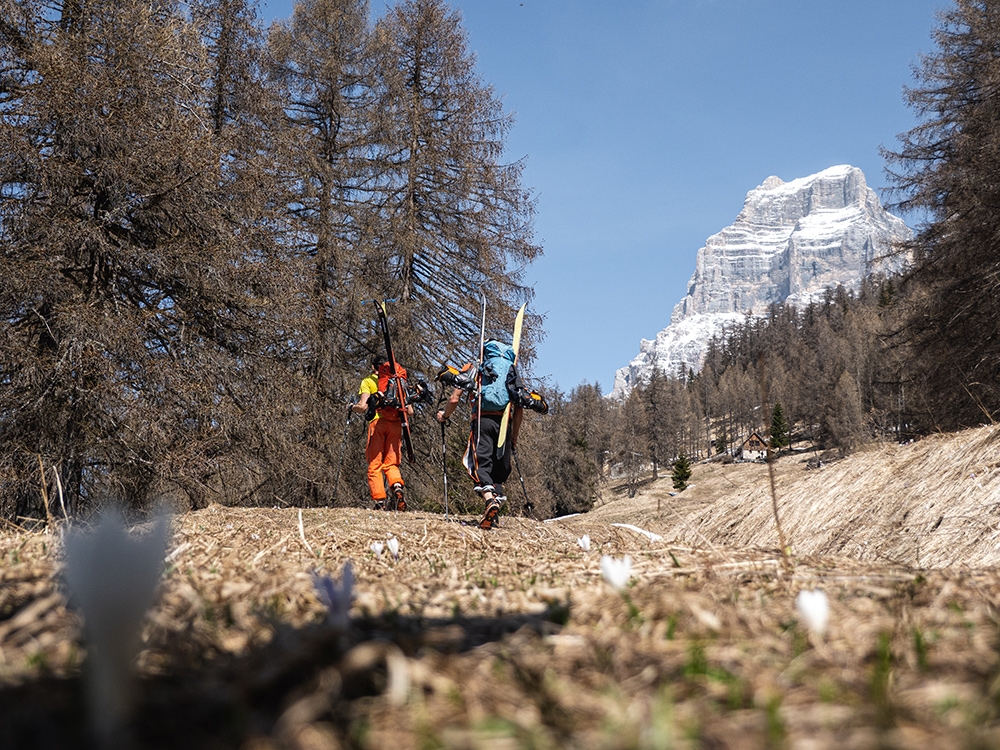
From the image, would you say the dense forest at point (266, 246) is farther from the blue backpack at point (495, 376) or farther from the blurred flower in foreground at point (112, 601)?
the blurred flower in foreground at point (112, 601)

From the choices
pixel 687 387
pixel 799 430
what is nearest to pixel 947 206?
pixel 799 430

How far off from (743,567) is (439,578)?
1151 mm

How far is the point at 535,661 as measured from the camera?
1393 millimetres

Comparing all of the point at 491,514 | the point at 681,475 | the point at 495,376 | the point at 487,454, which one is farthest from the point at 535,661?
the point at 681,475

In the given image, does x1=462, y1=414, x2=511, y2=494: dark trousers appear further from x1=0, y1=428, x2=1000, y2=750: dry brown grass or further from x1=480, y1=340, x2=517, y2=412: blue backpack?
x1=0, y1=428, x2=1000, y2=750: dry brown grass

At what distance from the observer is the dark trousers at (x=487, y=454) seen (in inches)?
351

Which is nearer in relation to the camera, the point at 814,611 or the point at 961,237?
the point at 814,611

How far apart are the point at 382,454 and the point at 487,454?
2722 mm

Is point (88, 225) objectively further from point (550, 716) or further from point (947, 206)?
point (947, 206)

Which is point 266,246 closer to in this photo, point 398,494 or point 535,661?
point 398,494

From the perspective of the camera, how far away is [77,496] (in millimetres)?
10656

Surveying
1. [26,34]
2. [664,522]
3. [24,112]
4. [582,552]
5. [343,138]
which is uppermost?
[343,138]

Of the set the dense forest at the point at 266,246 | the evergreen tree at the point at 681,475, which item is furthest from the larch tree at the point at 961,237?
the evergreen tree at the point at 681,475

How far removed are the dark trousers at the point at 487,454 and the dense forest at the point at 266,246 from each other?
1.79 meters
